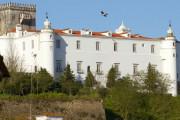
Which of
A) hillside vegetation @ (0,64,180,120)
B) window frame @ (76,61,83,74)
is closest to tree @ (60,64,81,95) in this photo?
hillside vegetation @ (0,64,180,120)

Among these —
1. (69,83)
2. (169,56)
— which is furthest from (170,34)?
(69,83)

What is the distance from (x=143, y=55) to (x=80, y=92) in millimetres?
19549

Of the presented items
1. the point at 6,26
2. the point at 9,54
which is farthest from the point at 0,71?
the point at 6,26

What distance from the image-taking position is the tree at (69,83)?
71.7 meters

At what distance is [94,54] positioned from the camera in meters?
83.2

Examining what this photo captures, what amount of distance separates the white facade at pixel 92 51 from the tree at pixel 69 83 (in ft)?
7.74

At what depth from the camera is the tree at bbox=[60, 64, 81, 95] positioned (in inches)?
2823

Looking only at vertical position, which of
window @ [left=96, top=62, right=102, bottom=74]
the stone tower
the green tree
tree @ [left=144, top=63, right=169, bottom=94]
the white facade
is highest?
the stone tower

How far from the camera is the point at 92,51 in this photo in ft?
272

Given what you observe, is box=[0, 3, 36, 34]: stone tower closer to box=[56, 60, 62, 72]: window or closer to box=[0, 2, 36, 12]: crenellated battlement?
box=[0, 2, 36, 12]: crenellated battlement

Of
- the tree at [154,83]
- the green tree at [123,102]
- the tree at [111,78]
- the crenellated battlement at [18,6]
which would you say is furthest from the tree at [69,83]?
the crenellated battlement at [18,6]

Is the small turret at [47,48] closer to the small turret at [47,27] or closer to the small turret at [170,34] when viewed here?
the small turret at [47,27]

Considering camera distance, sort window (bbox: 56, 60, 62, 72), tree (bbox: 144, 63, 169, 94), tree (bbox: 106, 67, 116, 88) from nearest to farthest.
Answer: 1. tree (bbox: 144, 63, 169, 94)
2. tree (bbox: 106, 67, 116, 88)
3. window (bbox: 56, 60, 62, 72)

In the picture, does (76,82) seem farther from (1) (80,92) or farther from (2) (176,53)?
(2) (176,53)
